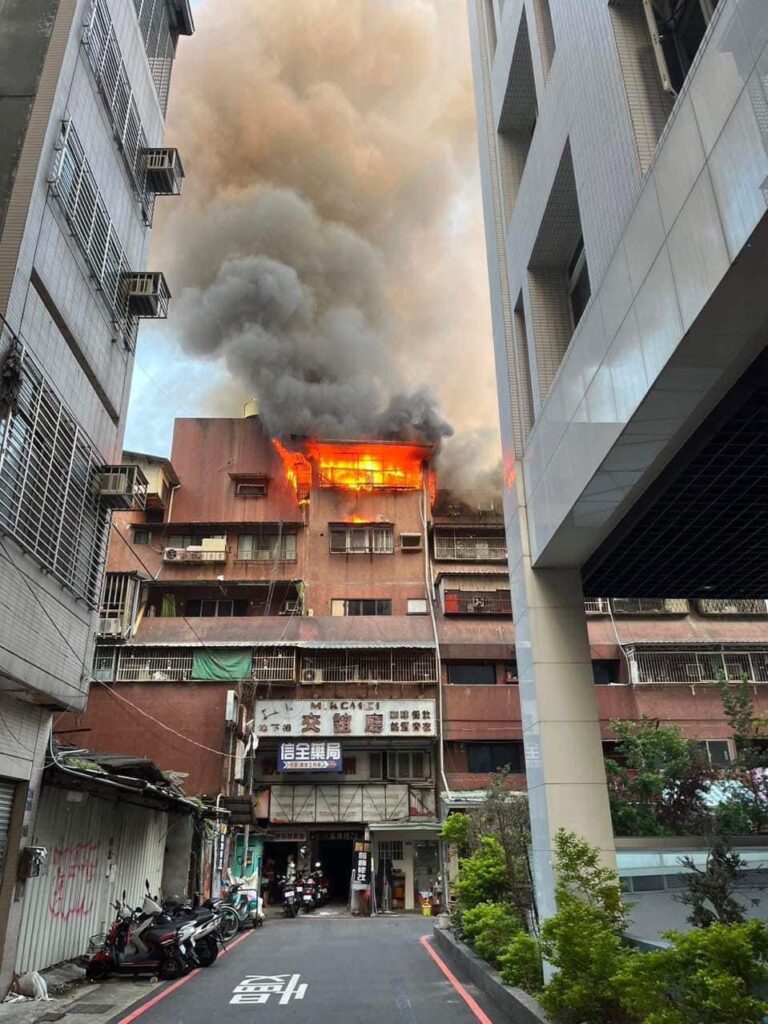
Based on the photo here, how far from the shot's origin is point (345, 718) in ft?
91.1

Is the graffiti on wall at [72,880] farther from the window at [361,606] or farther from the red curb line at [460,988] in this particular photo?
the window at [361,606]

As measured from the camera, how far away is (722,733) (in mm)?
26594

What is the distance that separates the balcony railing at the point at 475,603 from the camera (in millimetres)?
30547

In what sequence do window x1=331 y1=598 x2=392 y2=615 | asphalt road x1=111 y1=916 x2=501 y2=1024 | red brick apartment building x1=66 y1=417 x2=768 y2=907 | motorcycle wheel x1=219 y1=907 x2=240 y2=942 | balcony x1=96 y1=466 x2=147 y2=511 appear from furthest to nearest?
window x1=331 y1=598 x2=392 y2=615, red brick apartment building x1=66 y1=417 x2=768 y2=907, motorcycle wheel x1=219 y1=907 x2=240 y2=942, balcony x1=96 y1=466 x2=147 y2=511, asphalt road x1=111 y1=916 x2=501 y2=1024

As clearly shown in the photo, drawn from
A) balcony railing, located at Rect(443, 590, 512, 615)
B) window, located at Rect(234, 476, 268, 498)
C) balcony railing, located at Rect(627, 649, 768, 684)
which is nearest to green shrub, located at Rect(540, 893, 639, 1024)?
balcony railing, located at Rect(627, 649, 768, 684)

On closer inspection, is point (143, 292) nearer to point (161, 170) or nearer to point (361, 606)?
point (161, 170)

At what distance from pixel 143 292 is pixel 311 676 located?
1896 cm

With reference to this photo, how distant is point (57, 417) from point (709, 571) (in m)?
9.09

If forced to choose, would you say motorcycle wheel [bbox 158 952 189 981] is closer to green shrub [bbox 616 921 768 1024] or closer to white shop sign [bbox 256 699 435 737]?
green shrub [bbox 616 921 768 1024]

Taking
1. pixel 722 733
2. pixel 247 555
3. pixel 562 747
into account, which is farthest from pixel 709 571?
pixel 247 555

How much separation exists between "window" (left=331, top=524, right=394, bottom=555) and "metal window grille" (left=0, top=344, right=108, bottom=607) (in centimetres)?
2222

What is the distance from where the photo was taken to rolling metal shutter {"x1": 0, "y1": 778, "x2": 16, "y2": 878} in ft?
29.6

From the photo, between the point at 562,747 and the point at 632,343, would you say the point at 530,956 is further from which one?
the point at 632,343

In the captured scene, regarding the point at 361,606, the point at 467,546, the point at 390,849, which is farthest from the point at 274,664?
the point at 467,546
